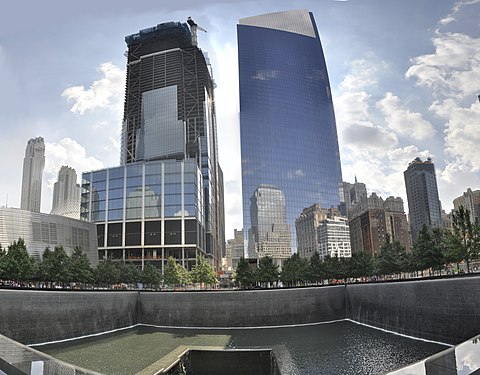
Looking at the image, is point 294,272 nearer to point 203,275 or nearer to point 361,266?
point 361,266

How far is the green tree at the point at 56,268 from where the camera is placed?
53.4 metres

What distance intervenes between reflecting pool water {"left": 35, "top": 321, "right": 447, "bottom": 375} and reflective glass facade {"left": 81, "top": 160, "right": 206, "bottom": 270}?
67563 mm

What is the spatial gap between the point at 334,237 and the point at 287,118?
48.9 meters

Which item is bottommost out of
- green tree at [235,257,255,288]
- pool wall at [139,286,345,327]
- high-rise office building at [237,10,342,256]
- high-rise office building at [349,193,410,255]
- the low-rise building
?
pool wall at [139,286,345,327]

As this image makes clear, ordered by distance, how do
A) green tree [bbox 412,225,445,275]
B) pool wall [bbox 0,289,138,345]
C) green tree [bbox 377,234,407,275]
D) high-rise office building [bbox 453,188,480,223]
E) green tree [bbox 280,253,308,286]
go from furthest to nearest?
high-rise office building [bbox 453,188,480,223] < green tree [bbox 280,253,308,286] < green tree [bbox 377,234,407,275] < green tree [bbox 412,225,445,275] < pool wall [bbox 0,289,138,345]

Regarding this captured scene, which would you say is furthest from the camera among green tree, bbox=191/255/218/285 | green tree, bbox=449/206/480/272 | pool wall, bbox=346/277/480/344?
green tree, bbox=191/255/218/285

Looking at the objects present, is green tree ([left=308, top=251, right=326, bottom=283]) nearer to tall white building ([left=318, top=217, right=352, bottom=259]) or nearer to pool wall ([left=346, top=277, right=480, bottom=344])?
pool wall ([left=346, top=277, right=480, bottom=344])

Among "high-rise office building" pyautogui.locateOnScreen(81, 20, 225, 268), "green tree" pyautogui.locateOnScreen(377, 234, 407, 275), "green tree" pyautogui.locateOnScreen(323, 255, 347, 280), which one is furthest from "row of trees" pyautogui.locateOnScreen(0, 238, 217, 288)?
"green tree" pyautogui.locateOnScreen(377, 234, 407, 275)

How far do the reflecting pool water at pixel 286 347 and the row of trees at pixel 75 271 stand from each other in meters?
21.1

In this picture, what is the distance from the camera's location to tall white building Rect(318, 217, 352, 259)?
5910 inches

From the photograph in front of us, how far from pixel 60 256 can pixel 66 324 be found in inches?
1089

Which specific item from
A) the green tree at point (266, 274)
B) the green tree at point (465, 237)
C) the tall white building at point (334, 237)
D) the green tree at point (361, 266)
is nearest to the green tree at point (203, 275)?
the green tree at point (266, 274)

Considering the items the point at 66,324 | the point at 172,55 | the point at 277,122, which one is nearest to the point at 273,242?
the point at 277,122

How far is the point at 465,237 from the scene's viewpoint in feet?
146
